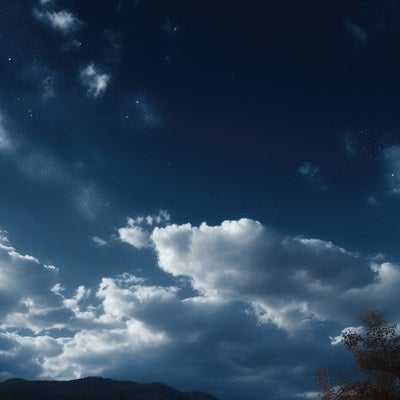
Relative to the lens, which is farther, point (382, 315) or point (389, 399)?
point (382, 315)

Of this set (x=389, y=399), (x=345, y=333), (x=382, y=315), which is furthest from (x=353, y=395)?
(x=382, y=315)

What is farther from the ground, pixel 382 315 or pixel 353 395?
pixel 382 315

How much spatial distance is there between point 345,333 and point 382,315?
18.5ft

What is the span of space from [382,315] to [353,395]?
11.3m

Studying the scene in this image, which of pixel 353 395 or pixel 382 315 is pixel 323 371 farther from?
pixel 382 315

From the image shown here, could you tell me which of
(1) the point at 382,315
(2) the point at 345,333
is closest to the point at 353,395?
(2) the point at 345,333

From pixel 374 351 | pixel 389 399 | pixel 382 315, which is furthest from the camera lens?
pixel 382 315

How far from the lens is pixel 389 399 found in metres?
44.2

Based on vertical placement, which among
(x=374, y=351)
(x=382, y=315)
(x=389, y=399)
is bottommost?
(x=389, y=399)

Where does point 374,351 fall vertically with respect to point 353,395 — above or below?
above

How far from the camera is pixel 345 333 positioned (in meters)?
51.2

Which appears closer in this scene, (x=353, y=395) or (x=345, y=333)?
(x=353, y=395)

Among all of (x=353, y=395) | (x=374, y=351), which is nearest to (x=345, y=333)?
(x=374, y=351)

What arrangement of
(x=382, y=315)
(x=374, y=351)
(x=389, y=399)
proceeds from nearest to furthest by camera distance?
(x=389, y=399), (x=374, y=351), (x=382, y=315)
